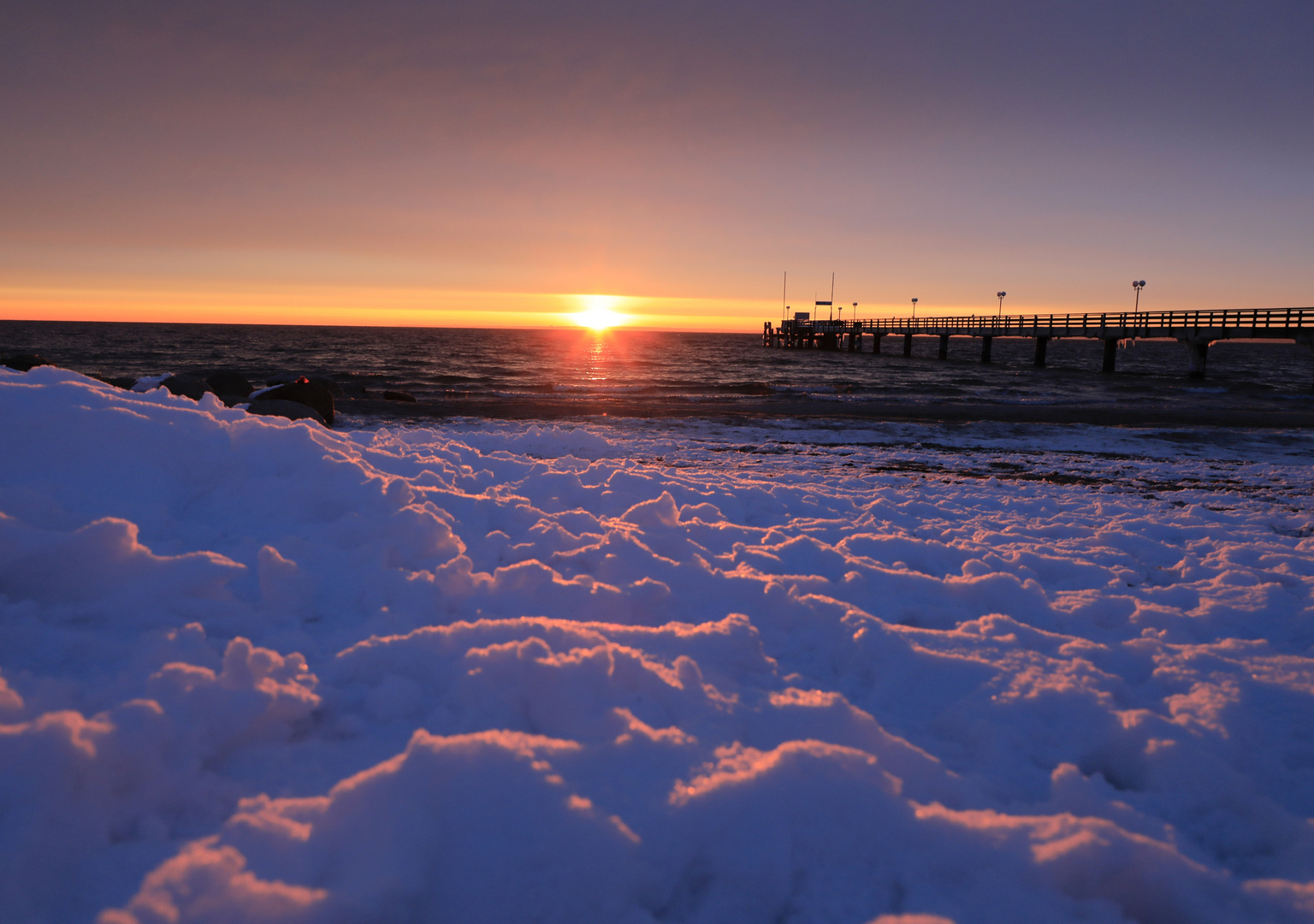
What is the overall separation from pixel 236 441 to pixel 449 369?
36013 millimetres

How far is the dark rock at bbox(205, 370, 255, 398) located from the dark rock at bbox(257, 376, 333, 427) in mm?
4630

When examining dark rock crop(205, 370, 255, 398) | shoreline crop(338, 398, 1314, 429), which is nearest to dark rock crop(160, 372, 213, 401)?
shoreline crop(338, 398, 1314, 429)

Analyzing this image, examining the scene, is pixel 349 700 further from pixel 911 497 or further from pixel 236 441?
pixel 911 497

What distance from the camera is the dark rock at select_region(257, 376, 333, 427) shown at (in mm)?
12789

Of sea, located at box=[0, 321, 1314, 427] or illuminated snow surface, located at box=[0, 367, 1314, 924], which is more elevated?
sea, located at box=[0, 321, 1314, 427]

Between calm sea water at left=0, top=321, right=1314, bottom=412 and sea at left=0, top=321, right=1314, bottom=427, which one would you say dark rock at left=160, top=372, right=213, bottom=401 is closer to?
sea at left=0, top=321, right=1314, bottom=427

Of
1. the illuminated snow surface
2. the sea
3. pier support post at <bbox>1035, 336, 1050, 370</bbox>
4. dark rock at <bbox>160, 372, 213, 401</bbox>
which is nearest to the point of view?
the illuminated snow surface

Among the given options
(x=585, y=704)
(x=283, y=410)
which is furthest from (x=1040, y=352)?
(x=585, y=704)

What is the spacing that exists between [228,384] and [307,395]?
618 cm

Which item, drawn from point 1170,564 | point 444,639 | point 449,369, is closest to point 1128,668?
point 1170,564

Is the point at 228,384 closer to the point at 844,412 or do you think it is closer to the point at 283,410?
the point at 283,410

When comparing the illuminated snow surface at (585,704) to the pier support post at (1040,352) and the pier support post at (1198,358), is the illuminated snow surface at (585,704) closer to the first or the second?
the pier support post at (1198,358)

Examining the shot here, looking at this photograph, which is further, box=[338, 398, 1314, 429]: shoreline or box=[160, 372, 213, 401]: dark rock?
box=[338, 398, 1314, 429]: shoreline

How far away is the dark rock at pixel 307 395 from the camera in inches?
504
